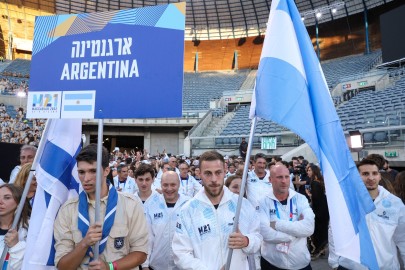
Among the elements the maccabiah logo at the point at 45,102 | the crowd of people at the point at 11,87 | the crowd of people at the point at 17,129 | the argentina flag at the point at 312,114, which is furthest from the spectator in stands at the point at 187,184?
the crowd of people at the point at 11,87

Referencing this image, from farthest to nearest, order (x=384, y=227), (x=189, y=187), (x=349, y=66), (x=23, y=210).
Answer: (x=349, y=66), (x=189, y=187), (x=384, y=227), (x=23, y=210)

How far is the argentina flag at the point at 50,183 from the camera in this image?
2162 millimetres

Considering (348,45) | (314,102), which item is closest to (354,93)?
(348,45)

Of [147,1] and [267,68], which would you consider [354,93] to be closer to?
[267,68]

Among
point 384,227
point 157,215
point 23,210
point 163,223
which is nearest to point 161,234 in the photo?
point 163,223

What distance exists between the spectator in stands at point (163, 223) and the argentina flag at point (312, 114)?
1707mm

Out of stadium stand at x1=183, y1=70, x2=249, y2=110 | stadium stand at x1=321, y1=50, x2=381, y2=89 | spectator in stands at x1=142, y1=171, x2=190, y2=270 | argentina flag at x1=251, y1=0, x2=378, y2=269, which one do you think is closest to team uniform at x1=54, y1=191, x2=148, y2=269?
argentina flag at x1=251, y1=0, x2=378, y2=269

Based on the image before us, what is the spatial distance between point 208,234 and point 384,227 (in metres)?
1.67

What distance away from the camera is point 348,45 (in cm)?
3005

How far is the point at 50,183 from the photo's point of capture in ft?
7.66

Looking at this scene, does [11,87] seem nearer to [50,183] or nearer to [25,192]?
[25,192]

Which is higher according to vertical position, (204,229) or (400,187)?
(400,187)

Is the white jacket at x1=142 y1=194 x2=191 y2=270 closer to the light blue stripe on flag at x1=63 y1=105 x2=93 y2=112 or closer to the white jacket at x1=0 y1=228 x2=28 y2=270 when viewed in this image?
the white jacket at x1=0 y1=228 x2=28 y2=270

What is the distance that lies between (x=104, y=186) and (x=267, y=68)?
4.92 feet
